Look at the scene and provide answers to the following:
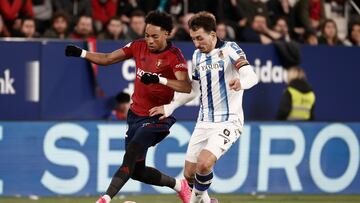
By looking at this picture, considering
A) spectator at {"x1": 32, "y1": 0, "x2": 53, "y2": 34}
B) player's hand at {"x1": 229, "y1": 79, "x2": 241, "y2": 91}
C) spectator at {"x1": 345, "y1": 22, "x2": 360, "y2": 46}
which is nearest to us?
player's hand at {"x1": 229, "y1": 79, "x2": 241, "y2": 91}

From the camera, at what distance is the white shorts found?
10.4m

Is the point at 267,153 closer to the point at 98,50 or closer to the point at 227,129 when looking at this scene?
the point at 98,50

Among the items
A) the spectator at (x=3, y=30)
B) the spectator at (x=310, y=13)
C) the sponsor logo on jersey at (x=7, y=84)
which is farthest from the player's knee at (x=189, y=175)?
the spectator at (x=310, y=13)

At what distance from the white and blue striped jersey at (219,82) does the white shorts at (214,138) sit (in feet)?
0.23

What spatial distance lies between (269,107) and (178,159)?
261cm

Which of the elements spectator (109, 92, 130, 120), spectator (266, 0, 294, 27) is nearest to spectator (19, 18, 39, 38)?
spectator (109, 92, 130, 120)

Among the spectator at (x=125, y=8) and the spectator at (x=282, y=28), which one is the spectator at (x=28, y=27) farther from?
the spectator at (x=282, y=28)

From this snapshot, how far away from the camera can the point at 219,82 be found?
1051 cm

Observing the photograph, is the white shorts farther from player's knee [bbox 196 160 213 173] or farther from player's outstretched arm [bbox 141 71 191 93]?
player's outstretched arm [bbox 141 71 191 93]

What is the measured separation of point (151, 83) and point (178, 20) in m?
6.51

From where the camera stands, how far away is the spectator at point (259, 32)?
16266mm

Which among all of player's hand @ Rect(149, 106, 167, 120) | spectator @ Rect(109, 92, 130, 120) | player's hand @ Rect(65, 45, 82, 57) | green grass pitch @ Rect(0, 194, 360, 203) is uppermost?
player's hand @ Rect(65, 45, 82, 57)

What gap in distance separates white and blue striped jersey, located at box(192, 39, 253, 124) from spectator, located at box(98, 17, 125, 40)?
4.81 meters

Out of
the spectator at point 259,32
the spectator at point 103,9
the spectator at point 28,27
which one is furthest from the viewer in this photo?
the spectator at point 259,32
